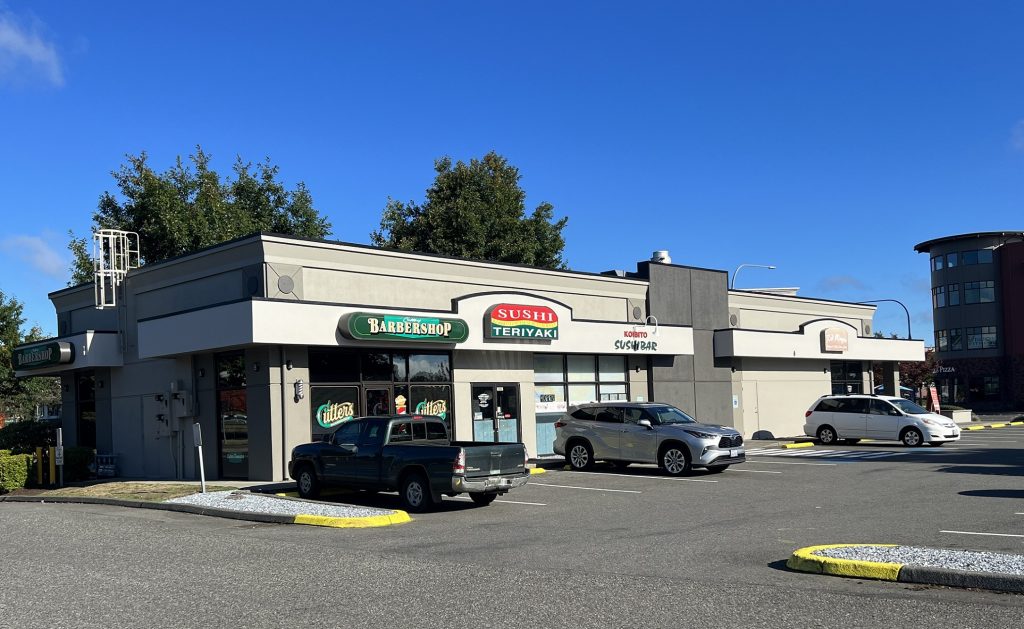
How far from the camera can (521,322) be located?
2602 cm

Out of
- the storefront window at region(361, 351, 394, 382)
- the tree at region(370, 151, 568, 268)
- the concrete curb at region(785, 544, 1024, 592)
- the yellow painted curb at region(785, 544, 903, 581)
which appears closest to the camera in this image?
the concrete curb at region(785, 544, 1024, 592)

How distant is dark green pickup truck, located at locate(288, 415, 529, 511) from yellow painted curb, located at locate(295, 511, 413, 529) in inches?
49.5

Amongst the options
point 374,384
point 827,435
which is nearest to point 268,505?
point 374,384

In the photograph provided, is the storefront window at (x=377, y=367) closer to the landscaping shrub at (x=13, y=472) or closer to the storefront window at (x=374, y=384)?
the storefront window at (x=374, y=384)

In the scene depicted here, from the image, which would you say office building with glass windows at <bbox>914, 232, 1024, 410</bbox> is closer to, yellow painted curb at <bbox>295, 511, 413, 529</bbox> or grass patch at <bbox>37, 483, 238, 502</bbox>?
grass patch at <bbox>37, 483, 238, 502</bbox>

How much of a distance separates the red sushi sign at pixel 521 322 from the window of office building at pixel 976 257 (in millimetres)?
57744

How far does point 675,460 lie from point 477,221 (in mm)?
30111

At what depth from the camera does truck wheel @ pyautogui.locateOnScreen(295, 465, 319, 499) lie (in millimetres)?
18766

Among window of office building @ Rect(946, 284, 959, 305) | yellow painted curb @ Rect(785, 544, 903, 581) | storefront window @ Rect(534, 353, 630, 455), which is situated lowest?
yellow painted curb @ Rect(785, 544, 903, 581)

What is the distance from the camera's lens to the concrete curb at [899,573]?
28.6 ft

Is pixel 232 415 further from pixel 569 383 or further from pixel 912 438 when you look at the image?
pixel 912 438

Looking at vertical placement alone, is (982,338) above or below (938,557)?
above

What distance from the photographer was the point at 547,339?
26844 mm

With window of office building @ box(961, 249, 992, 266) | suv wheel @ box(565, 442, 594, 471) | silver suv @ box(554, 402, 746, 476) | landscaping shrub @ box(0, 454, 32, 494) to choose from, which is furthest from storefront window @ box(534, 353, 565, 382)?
window of office building @ box(961, 249, 992, 266)
